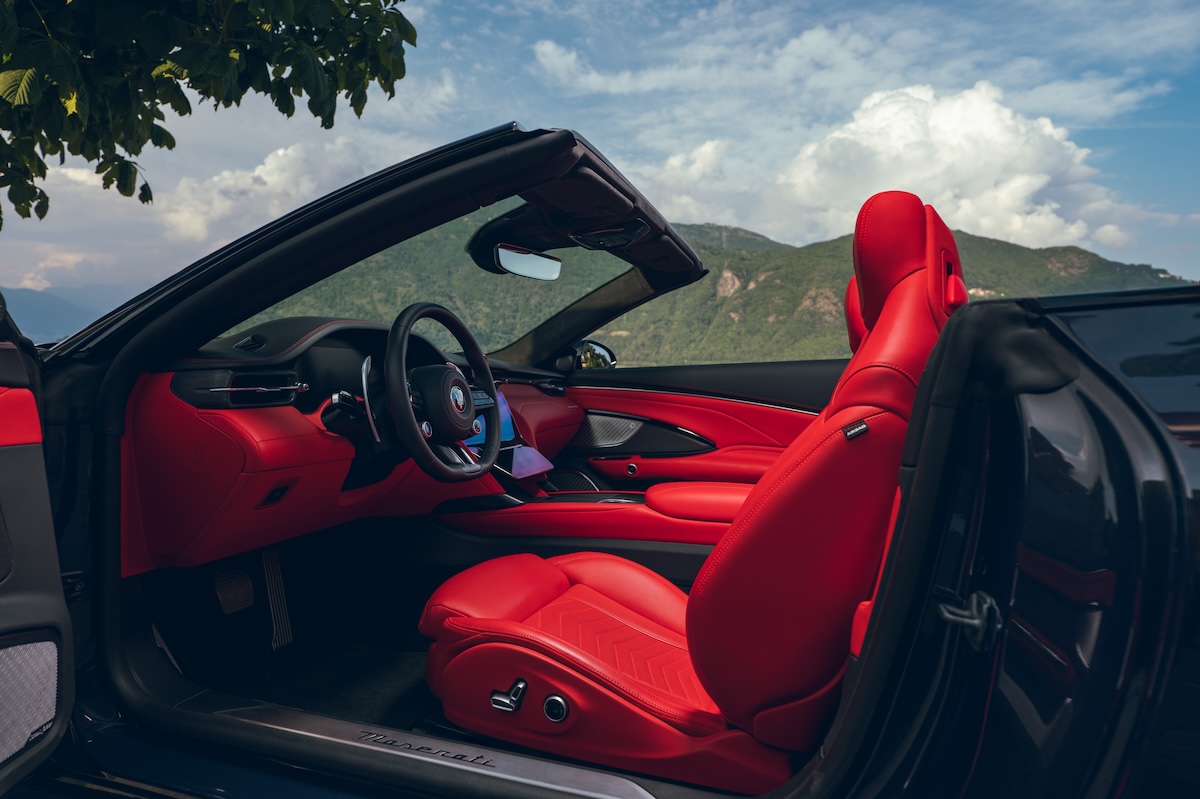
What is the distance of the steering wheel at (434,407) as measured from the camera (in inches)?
70.3

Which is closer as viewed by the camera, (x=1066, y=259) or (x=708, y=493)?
(x=1066, y=259)

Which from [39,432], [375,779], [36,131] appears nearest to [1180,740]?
[375,779]

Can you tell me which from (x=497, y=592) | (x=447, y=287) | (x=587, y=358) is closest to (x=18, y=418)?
(x=497, y=592)

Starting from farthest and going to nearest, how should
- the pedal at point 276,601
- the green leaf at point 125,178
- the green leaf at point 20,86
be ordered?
the green leaf at point 125,178 → the green leaf at point 20,86 → the pedal at point 276,601

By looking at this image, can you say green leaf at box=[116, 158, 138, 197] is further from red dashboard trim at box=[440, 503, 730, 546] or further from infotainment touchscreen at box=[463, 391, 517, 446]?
red dashboard trim at box=[440, 503, 730, 546]

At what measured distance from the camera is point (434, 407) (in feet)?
6.40

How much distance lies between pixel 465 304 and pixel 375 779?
1609 mm

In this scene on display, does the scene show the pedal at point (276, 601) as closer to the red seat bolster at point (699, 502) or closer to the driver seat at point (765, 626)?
the driver seat at point (765, 626)

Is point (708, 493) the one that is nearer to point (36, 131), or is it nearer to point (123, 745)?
point (123, 745)

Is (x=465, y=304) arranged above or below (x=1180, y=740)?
above

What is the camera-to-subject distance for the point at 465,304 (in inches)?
101

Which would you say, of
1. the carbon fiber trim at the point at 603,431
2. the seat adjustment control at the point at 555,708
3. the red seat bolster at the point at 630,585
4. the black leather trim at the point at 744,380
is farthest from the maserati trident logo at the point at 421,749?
the black leather trim at the point at 744,380

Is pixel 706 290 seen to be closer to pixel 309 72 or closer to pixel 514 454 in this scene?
pixel 514 454

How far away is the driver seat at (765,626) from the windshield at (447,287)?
0.75 m
